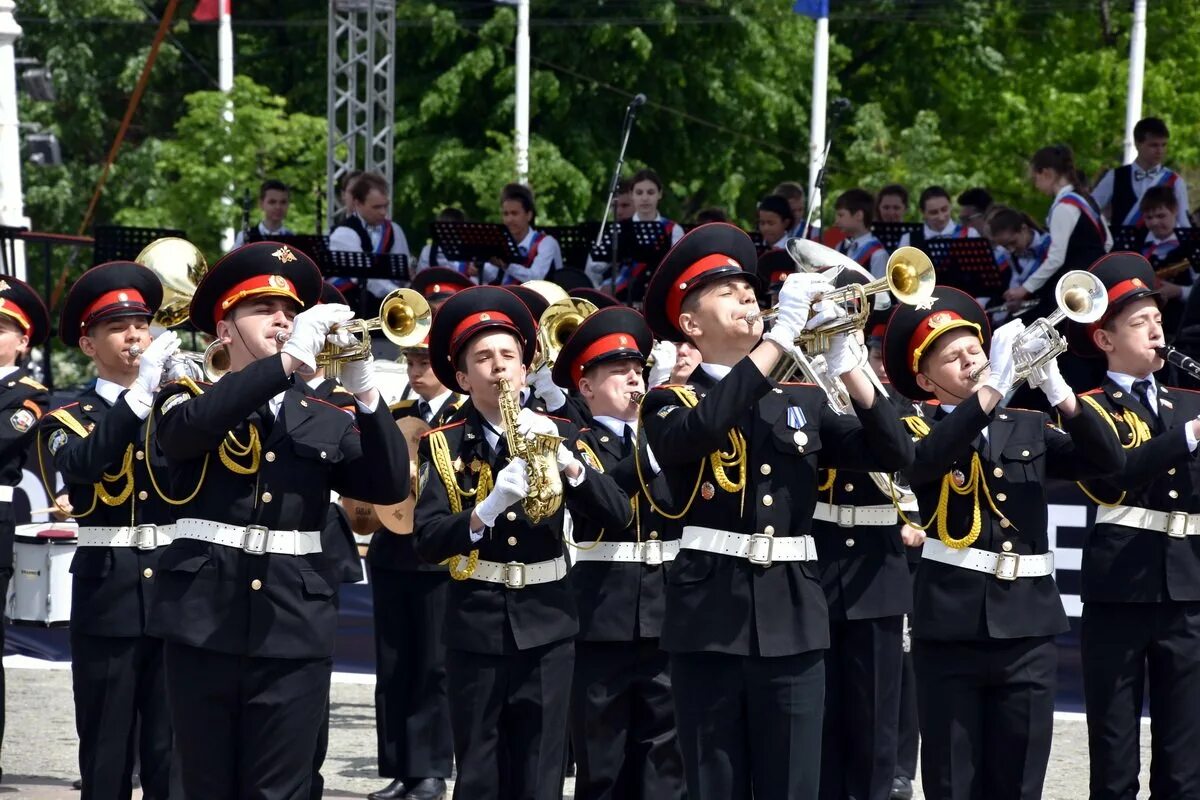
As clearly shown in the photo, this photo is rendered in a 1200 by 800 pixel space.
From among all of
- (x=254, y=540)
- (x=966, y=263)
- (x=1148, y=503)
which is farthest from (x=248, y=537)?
(x=966, y=263)

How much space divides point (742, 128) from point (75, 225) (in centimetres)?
1065

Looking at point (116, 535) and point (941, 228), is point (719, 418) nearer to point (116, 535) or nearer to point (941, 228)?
point (116, 535)

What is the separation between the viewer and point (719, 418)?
5.73 metres

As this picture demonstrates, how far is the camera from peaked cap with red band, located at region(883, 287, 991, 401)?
691cm

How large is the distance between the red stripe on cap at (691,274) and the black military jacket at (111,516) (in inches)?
90.4

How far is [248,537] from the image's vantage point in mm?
6164

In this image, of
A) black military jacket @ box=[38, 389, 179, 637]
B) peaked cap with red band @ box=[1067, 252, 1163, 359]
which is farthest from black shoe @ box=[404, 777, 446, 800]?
peaked cap with red band @ box=[1067, 252, 1163, 359]

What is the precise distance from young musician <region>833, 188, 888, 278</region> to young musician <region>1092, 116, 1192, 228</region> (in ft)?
5.31

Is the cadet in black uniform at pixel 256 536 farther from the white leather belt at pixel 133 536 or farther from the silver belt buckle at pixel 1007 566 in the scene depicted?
the silver belt buckle at pixel 1007 566

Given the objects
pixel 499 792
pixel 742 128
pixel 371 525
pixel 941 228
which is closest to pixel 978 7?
pixel 742 128

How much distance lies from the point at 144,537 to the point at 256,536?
65.3 inches

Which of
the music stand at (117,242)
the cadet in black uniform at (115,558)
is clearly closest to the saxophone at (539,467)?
the cadet in black uniform at (115,558)

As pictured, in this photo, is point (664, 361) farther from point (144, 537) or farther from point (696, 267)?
point (144, 537)

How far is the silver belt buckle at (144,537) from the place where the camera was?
766 cm
